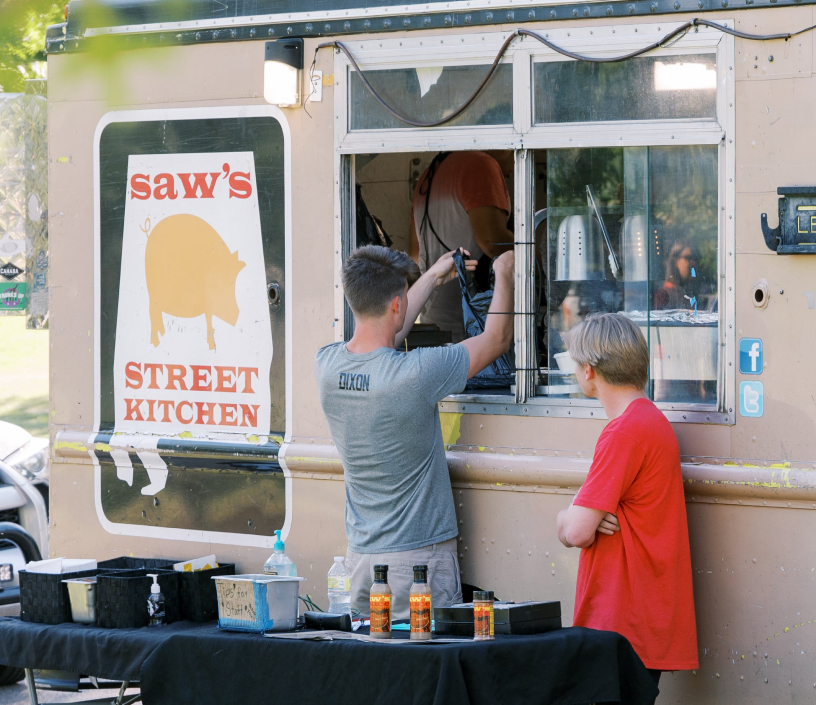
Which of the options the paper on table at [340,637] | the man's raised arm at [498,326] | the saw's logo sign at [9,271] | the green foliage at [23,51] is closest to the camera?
the paper on table at [340,637]

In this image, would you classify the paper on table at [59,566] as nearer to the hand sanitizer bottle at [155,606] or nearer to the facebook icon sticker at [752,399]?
the hand sanitizer bottle at [155,606]

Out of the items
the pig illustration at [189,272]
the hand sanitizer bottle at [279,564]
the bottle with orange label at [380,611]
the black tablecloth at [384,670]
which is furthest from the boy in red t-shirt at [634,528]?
the pig illustration at [189,272]

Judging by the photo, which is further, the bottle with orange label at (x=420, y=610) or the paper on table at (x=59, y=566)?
the paper on table at (x=59, y=566)

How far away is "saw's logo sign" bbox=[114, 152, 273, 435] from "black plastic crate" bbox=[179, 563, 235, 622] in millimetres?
787

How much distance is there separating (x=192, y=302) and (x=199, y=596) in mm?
1241

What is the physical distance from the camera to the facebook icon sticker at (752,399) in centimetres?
339

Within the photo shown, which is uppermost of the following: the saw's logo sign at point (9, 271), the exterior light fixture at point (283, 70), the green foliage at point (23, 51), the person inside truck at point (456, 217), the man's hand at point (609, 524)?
the green foliage at point (23, 51)

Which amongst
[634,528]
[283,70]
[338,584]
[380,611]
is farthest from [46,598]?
[283,70]

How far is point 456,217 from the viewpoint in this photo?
4.58 meters

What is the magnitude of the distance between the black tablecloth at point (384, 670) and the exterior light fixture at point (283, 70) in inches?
77.3

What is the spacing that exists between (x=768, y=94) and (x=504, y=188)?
136 centimetres

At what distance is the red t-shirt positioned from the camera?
318 centimetres

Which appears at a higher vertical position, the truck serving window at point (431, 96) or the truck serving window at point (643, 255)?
the truck serving window at point (431, 96)

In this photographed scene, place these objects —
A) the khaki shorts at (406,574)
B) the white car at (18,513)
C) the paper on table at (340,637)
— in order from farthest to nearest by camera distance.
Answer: the white car at (18,513)
the khaki shorts at (406,574)
the paper on table at (340,637)
